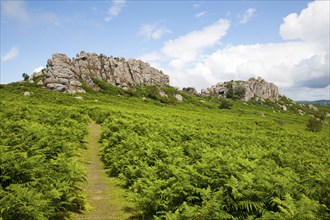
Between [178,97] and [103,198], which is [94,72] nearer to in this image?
[178,97]

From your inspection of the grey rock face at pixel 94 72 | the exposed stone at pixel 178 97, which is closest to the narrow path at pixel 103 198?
the grey rock face at pixel 94 72

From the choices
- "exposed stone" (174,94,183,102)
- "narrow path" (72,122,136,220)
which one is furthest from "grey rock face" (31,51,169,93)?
"narrow path" (72,122,136,220)

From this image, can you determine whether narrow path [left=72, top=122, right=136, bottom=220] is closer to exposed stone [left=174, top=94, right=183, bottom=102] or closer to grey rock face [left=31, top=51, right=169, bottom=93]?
grey rock face [left=31, top=51, right=169, bottom=93]

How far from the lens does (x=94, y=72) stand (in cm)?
13638

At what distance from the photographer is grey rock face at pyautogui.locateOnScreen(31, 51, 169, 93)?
105 m

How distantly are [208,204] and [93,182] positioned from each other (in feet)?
28.8

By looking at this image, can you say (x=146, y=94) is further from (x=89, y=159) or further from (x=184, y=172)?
(x=184, y=172)

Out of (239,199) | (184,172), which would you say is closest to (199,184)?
(184,172)

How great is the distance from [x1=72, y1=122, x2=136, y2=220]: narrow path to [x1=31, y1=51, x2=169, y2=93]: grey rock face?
85.8 metres

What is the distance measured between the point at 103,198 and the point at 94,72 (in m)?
129

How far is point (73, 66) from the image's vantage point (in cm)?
12512

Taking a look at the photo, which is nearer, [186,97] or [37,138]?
[37,138]

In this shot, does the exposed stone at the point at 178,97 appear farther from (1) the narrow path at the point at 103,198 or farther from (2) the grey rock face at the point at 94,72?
(1) the narrow path at the point at 103,198

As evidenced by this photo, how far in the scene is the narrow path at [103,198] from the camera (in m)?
11.4
